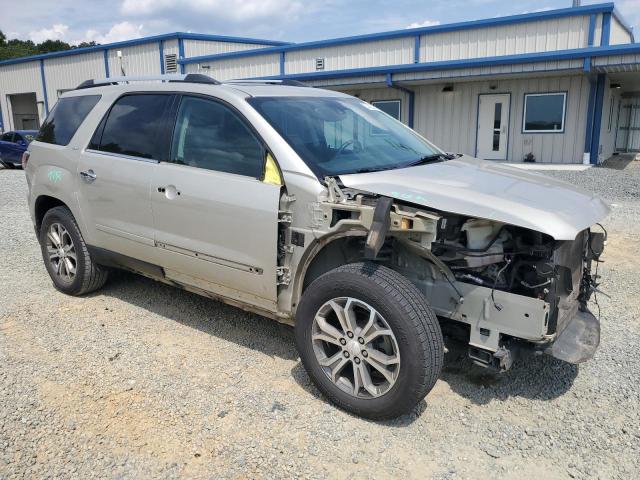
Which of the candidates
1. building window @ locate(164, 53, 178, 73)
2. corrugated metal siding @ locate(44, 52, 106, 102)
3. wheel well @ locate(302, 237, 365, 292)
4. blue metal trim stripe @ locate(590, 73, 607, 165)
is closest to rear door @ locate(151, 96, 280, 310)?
wheel well @ locate(302, 237, 365, 292)

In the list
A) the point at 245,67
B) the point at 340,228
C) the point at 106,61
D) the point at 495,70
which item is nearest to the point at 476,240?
the point at 340,228

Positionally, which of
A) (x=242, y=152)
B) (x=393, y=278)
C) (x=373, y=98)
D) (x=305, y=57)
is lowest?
(x=393, y=278)

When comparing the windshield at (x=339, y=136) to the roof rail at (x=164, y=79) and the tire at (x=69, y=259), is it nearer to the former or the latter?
the roof rail at (x=164, y=79)

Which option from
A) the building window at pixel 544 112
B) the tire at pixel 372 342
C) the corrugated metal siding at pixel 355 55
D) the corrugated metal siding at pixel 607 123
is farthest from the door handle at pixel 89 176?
the corrugated metal siding at pixel 355 55

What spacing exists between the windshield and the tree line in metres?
69.2

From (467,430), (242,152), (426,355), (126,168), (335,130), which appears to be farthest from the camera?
(126,168)

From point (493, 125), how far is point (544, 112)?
167 centimetres

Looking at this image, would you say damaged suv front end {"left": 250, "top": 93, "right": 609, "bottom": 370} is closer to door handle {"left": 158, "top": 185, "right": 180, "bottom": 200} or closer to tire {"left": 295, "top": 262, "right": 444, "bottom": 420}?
tire {"left": 295, "top": 262, "right": 444, "bottom": 420}

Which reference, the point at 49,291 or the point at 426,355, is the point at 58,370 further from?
the point at 426,355

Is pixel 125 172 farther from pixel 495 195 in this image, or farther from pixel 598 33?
pixel 598 33

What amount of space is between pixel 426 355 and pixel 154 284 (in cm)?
349

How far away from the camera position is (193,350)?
13.4 ft

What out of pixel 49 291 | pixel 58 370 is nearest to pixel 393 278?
pixel 58 370

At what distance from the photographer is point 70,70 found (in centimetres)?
3297
